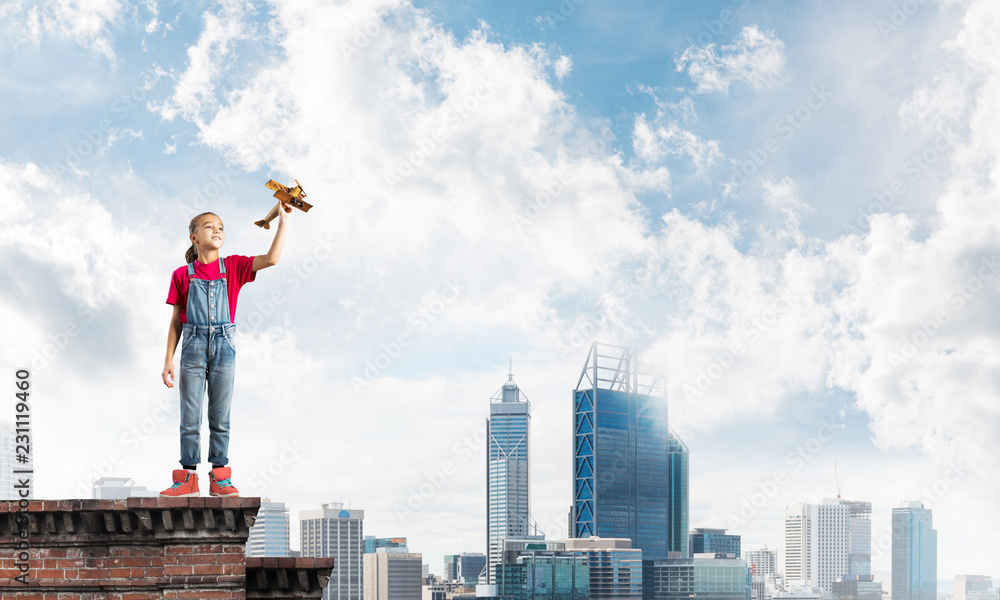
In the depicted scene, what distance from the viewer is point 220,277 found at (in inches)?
409

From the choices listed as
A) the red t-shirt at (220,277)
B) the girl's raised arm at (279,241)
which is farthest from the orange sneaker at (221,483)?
the girl's raised arm at (279,241)

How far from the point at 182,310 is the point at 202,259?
0.59 meters

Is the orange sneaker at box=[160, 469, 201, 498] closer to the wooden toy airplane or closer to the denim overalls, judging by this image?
the denim overalls

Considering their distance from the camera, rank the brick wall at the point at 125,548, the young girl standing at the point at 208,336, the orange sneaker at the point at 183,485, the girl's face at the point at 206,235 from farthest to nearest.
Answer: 1. the girl's face at the point at 206,235
2. the young girl standing at the point at 208,336
3. the orange sneaker at the point at 183,485
4. the brick wall at the point at 125,548

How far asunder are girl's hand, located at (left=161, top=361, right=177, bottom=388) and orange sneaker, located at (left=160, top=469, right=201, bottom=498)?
905mm

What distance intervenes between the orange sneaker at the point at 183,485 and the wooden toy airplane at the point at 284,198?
2733 millimetres

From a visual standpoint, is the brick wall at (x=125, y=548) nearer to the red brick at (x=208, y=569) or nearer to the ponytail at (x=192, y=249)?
the red brick at (x=208, y=569)

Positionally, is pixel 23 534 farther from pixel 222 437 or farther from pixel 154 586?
pixel 222 437

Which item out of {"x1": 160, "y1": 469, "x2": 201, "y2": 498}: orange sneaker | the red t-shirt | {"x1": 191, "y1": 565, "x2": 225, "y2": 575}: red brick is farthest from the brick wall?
the red t-shirt

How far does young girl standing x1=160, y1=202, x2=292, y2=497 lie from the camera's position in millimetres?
9891

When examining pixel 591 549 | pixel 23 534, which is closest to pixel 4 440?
pixel 23 534

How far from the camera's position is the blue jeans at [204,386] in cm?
994

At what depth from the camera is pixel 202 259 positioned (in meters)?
10.4

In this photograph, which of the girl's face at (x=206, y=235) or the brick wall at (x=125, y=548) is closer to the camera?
the brick wall at (x=125, y=548)
